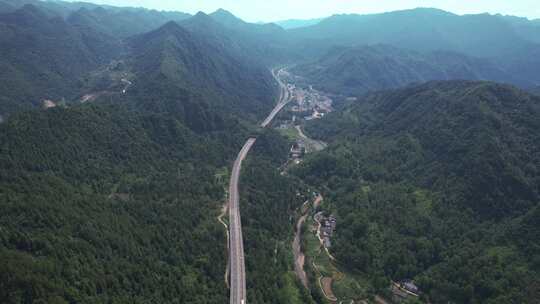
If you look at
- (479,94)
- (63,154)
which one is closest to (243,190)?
(63,154)

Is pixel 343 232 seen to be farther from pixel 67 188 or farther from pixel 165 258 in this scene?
pixel 67 188

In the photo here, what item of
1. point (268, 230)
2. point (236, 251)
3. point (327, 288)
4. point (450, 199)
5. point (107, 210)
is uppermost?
point (107, 210)

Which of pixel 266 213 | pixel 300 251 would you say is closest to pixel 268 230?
pixel 266 213

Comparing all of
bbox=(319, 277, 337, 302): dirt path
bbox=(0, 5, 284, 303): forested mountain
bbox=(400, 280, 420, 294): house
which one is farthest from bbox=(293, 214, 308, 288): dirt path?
bbox=(400, 280, 420, 294): house

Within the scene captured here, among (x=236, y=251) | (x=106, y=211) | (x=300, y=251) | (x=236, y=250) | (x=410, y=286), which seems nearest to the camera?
(x=106, y=211)

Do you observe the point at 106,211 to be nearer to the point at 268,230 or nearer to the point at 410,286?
the point at 268,230

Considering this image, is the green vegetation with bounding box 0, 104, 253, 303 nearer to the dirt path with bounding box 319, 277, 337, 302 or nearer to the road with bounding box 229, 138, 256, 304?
the road with bounding box 229, 138, 256, 304

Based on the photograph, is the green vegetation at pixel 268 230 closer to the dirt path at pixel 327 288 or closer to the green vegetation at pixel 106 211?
the dirt path at pixel 327 288

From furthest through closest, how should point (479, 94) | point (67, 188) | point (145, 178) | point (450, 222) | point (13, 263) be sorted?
point (479, 94), point (145, 178), point (450, 222), point (67, 188), point (13, 263)
